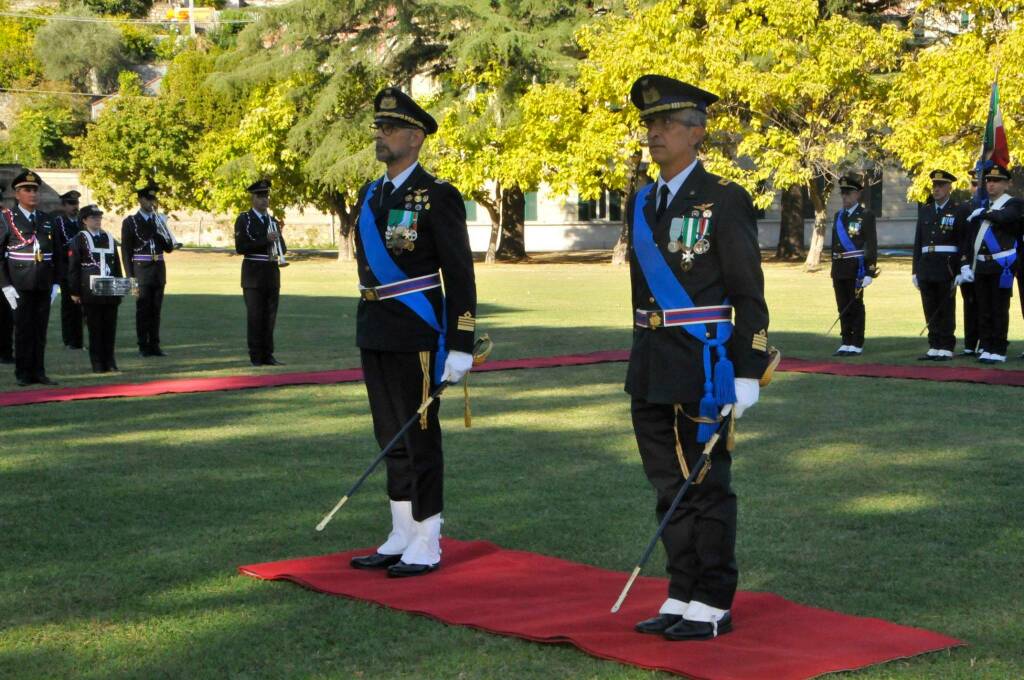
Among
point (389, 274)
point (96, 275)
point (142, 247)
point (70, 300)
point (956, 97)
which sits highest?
point (956, 97)

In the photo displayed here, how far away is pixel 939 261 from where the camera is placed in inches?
662

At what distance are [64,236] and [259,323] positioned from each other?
294cm

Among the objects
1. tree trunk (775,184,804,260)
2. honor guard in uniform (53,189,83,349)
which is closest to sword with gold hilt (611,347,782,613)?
honor guard in uniform (53,189,83,349)

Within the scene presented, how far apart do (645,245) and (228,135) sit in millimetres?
51079

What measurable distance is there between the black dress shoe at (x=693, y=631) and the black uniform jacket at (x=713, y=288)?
2.77ft

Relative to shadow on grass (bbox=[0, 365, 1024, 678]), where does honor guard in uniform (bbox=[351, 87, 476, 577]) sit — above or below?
above

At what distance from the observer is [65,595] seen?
20.1 feet

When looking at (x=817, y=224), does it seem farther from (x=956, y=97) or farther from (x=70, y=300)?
(x=70, y=300)

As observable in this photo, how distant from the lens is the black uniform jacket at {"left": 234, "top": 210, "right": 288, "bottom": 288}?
16.3 meters

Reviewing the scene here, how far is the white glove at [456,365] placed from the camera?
6480 mm

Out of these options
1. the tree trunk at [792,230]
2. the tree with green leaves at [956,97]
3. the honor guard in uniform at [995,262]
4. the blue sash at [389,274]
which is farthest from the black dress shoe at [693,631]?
the tree trunk at [792,230]

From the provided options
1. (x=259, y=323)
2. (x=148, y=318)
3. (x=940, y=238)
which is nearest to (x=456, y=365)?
(x=259, y=323)

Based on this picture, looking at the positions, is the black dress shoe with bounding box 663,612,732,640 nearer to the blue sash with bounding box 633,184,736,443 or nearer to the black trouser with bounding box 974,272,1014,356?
the blue sash with bounding box 633,184,736,443

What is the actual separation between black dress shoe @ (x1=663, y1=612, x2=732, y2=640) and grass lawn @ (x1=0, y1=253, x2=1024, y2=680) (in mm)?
372
